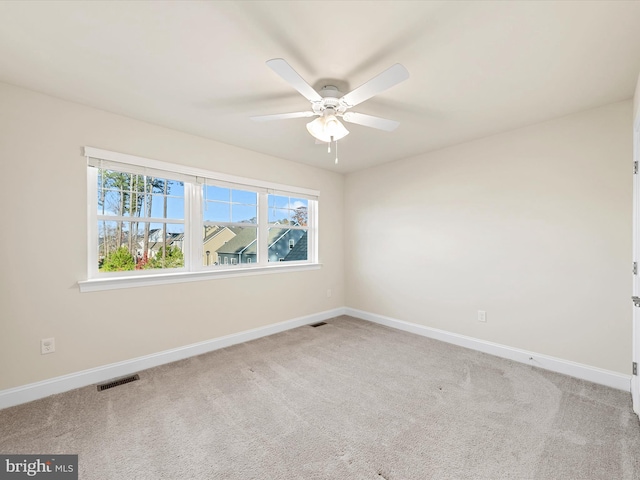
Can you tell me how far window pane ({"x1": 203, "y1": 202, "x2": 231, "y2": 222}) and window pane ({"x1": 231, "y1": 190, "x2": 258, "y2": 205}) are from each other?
139 mm

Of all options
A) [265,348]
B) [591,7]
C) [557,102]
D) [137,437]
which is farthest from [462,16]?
[265,348]

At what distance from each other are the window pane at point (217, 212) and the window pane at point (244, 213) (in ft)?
0.22

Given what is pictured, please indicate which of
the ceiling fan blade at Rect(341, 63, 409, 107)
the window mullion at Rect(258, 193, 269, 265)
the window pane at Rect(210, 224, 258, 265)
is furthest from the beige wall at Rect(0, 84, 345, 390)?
the ceiling fan blade at Rect(341, 63, 409, 107)

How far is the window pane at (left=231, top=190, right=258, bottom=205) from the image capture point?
3490 millimetres

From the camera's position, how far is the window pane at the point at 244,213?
11.5 ft

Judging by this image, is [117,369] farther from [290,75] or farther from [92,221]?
[290,75]

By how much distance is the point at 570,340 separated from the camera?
2570mm

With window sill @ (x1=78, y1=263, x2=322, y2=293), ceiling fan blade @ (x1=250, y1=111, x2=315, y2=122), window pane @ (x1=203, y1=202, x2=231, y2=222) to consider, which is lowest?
window sill @ (x1=78, y1=263, x2=322, y2=293)

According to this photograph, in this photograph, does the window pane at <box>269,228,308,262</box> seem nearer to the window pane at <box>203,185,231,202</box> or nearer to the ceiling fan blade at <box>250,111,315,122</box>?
the window pane at <box>203,185,231,202</box>

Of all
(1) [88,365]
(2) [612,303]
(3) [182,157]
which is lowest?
(1) [88,365]

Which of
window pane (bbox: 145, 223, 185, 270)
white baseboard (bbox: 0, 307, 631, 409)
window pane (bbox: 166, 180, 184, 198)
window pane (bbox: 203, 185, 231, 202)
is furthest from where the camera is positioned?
window pane (bbox: 203, 185, 231, 202)

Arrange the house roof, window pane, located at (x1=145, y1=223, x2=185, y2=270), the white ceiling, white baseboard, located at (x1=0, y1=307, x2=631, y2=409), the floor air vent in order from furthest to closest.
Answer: the house roof → window pane, located at (x1=145, y1=223, x2=185, y2=270) → the floor air vent → white baseboard, located at (x1=0, y1=307, x2=631, y2=409) → the white ceiling

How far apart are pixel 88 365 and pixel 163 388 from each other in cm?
73

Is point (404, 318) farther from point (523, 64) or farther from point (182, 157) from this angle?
point (182, 157)
